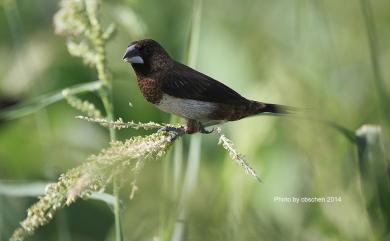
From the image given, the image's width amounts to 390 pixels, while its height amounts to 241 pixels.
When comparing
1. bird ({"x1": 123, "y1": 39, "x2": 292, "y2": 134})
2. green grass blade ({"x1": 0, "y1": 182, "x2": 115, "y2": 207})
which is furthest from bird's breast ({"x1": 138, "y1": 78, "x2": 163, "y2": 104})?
green grass blade ({"x1": 0, "y1": 182, "x2": 115, "y2": 207})

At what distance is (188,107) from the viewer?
2.05m

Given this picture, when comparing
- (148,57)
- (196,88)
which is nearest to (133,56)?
(148,57)

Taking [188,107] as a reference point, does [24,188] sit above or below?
below

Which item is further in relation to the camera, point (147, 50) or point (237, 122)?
point (237, 122)

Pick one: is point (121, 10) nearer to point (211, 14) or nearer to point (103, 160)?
point (103, 160)

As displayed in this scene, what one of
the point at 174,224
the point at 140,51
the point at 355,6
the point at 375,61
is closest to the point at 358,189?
the point at 375,61

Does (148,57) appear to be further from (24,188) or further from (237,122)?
(237,122)

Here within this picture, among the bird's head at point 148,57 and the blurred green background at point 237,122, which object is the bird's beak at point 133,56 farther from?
the blurred green background at point 237,122

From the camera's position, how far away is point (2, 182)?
9.42ft

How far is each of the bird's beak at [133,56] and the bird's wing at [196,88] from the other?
0.07 m

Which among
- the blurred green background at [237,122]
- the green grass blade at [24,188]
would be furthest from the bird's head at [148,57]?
the green grass blade at [24,188]

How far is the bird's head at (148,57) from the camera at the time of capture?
6.98 feet

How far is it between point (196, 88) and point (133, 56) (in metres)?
0.17

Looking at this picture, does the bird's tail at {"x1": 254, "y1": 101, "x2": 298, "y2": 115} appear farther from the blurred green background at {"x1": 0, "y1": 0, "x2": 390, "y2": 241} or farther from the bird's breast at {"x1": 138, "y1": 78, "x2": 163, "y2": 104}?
the bird's breast at {"x1": 138, "y1": 78, "x2": 163, "y2": 104}
